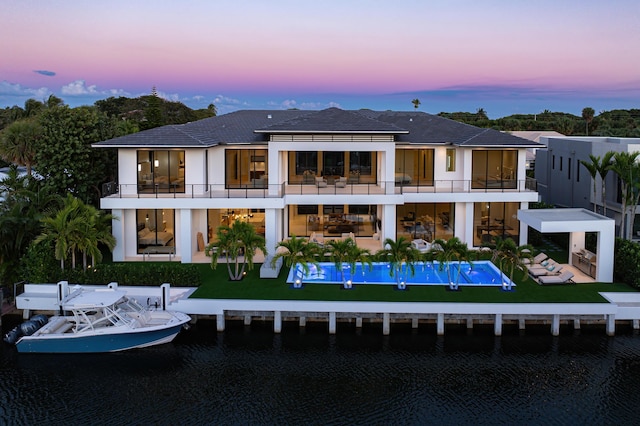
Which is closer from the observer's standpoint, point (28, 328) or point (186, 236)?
point (28, 328)

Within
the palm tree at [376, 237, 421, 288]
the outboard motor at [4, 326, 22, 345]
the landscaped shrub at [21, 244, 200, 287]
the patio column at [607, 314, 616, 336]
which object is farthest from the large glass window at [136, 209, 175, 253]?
the patio column at [607, 314, 616, 336]

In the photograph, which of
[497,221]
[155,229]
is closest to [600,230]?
[497,221]

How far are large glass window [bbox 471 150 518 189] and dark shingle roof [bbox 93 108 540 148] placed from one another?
2.86ft

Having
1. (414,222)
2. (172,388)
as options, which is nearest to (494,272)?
(414,222)

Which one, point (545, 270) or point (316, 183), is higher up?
point (316, 183)

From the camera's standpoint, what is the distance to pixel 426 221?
32.7 meters

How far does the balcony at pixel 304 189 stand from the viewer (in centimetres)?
2997

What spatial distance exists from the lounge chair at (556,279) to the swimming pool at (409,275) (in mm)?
1523

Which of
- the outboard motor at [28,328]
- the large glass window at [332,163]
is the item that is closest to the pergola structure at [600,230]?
the large glass window at [332,163]

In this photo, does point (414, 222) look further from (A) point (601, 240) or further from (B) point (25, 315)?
(B) point (25, 315)

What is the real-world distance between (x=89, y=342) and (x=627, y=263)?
22.0m

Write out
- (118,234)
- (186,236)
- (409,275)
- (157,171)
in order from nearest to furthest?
(409,275) → (186,236) → (118,234) → (157,171)

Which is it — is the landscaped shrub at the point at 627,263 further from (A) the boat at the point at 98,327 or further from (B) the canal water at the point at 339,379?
(A) the boat at the point at 98,327

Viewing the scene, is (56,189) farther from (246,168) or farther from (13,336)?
(13,336)
